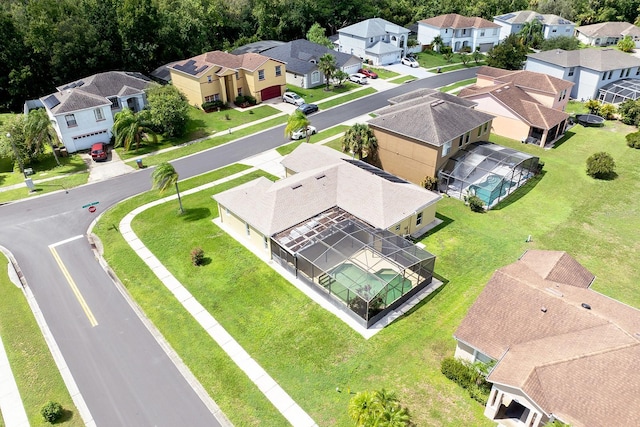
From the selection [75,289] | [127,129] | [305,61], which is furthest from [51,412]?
[305,61]

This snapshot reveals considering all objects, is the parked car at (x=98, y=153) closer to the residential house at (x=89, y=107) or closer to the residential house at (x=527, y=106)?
the residential house at (x=89, y=107)

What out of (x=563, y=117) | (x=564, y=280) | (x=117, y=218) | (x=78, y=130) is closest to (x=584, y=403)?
(x=564, y=280)

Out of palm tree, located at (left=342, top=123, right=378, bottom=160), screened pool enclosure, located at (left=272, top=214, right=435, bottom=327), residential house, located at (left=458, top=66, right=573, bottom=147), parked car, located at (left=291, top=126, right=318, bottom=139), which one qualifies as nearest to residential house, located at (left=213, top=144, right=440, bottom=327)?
screened pool enclosure, located at (left=272, top=214, right=435, bottom=327)

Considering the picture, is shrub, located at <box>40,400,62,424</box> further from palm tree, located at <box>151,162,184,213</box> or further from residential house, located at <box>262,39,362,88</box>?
residential house, located at <box>262,39,362,88</box>

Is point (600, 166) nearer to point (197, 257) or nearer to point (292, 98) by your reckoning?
point (197, 257)

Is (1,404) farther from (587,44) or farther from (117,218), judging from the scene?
(587,44)
